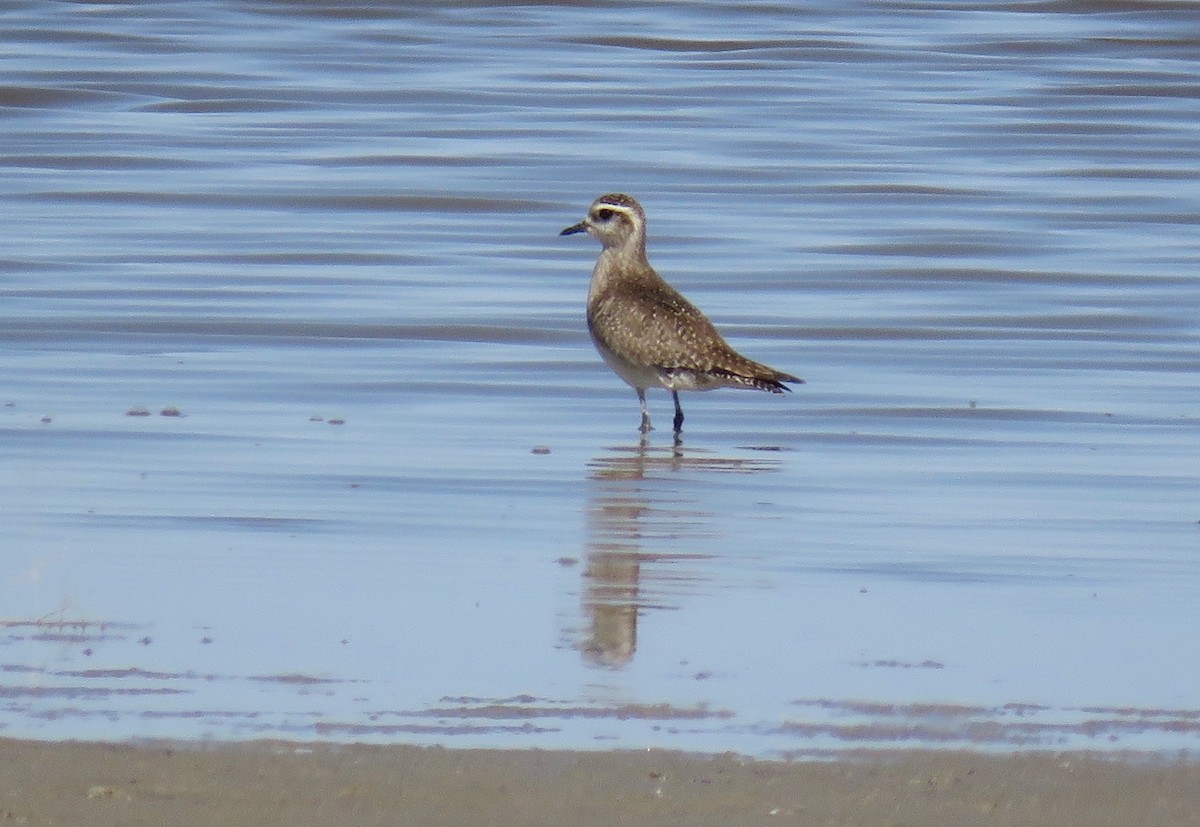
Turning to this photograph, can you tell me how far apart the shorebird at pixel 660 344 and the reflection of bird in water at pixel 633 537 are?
883 millimetres

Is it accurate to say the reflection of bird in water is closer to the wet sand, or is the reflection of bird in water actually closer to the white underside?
the white underside

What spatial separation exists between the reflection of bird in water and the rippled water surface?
0.03 meters

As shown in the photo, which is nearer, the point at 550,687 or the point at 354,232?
the point at 550,687

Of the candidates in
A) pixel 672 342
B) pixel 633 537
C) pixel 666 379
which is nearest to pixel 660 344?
pixel 672 342

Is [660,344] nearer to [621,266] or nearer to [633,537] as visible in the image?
[621,266]

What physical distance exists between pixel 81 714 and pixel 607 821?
1376 millimetres

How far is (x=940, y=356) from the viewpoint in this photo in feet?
42.5

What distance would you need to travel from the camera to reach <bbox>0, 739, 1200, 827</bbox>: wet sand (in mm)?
4543

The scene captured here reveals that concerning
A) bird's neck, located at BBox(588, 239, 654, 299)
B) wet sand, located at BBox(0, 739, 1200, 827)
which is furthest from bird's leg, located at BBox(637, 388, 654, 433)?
wet sand, located at BBox(0, 739, 1200, 827)

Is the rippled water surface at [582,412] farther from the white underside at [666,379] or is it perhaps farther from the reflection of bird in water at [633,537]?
the white underside at [666,379]

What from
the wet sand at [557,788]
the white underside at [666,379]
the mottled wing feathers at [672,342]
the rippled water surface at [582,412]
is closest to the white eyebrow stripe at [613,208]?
the mottled wing feathers at [672,342]

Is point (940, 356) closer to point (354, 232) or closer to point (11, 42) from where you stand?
point (354, 232)

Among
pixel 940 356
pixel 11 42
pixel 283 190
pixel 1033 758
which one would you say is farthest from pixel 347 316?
pixel 11 42

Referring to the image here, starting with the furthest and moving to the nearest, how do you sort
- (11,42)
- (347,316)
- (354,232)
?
(11,42)
(354,232)
(347,316)
